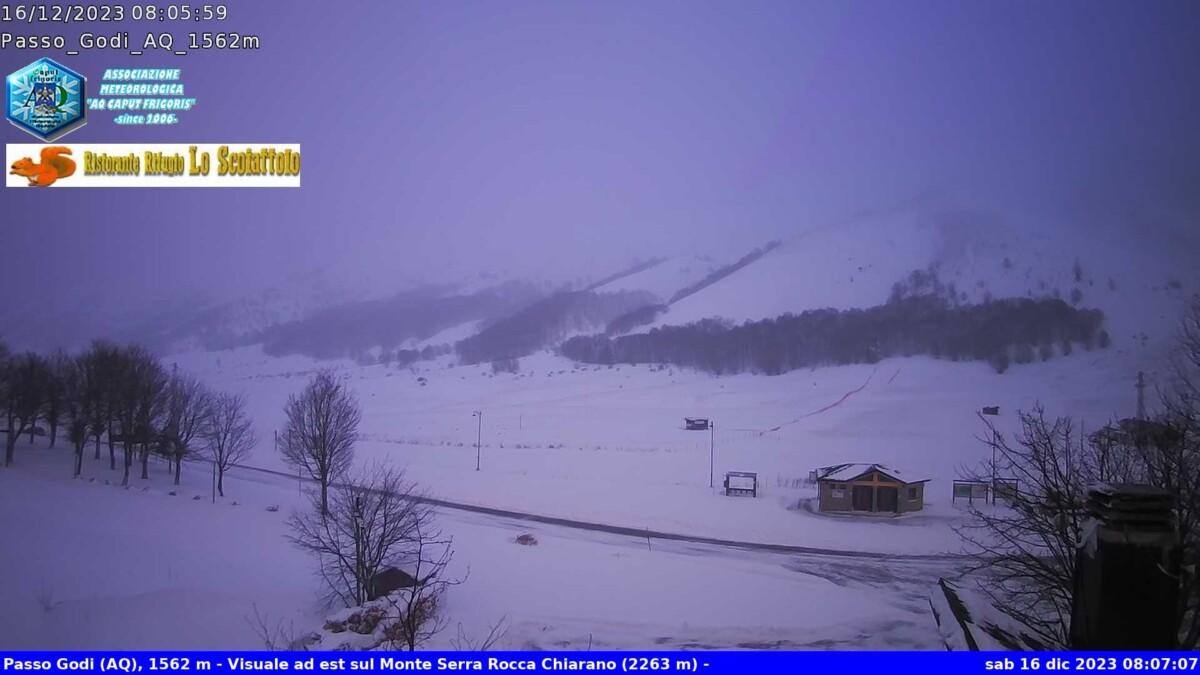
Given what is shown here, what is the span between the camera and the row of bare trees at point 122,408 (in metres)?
6.89

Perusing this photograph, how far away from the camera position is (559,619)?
469 centimetres

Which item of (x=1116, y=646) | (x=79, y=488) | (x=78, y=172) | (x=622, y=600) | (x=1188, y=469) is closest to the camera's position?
(x=1116, y=646)

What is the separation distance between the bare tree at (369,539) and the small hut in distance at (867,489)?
19.7 ft

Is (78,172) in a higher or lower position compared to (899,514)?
higher

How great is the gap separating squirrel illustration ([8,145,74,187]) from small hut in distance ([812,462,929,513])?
963cm

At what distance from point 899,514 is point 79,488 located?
1005cm

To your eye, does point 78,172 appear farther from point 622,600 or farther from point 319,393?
point 622,600

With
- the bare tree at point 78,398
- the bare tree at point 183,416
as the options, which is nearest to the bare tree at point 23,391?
the bare tree at point 78,398

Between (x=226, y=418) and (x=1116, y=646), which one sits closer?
(x=1116, y=646)

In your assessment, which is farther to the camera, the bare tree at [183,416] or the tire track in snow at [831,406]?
the tire track in snow at [831,406]

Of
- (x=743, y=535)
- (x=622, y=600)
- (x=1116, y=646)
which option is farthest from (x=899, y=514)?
(x=1116, y=646)

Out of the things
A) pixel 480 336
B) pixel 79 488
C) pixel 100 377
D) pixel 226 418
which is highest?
pixel 480 336

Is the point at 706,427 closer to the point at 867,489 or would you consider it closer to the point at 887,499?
the point at 867,489
